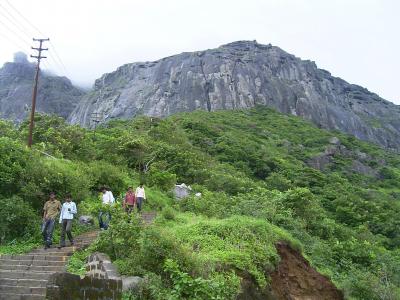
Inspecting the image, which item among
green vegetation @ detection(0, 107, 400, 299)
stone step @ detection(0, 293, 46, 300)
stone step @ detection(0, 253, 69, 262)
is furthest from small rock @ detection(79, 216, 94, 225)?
stone step @ detection(0, 293, 46, 300)

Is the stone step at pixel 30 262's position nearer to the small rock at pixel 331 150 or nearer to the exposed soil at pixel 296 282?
the exposed soil at pixel 296 282

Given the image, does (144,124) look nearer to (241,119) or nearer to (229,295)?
(229,295)

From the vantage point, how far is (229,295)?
11.6 metres

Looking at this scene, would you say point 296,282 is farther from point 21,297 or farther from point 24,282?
point 21,297

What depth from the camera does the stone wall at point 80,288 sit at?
29.6 feet

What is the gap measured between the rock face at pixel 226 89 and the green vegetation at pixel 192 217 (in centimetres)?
4775

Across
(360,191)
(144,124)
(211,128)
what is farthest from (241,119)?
(144,124)

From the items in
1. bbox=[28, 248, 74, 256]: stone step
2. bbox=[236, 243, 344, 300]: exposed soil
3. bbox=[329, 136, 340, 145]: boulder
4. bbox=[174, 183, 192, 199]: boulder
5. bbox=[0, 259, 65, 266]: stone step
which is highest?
bbox=[329, 136, 340, 145]: boulder

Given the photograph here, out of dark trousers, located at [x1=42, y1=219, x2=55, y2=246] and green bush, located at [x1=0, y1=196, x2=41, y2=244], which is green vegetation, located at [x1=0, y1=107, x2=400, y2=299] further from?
dark trousers, located at [x1=42, y1=219, x2=55, y2=246]

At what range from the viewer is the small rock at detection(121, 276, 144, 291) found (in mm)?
10750

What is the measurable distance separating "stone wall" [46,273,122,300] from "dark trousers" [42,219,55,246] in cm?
591

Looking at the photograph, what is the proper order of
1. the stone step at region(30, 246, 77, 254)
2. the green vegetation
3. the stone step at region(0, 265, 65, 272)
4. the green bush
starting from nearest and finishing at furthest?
the green vegetation, the stone step at region(0, 265, 65, 272), the stone step at region(30, 246, 77, 254), the green bush

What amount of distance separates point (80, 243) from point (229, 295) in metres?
5.64

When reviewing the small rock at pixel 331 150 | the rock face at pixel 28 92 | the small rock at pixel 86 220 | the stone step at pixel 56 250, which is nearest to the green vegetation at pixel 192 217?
the small rock at pixel 86 220
